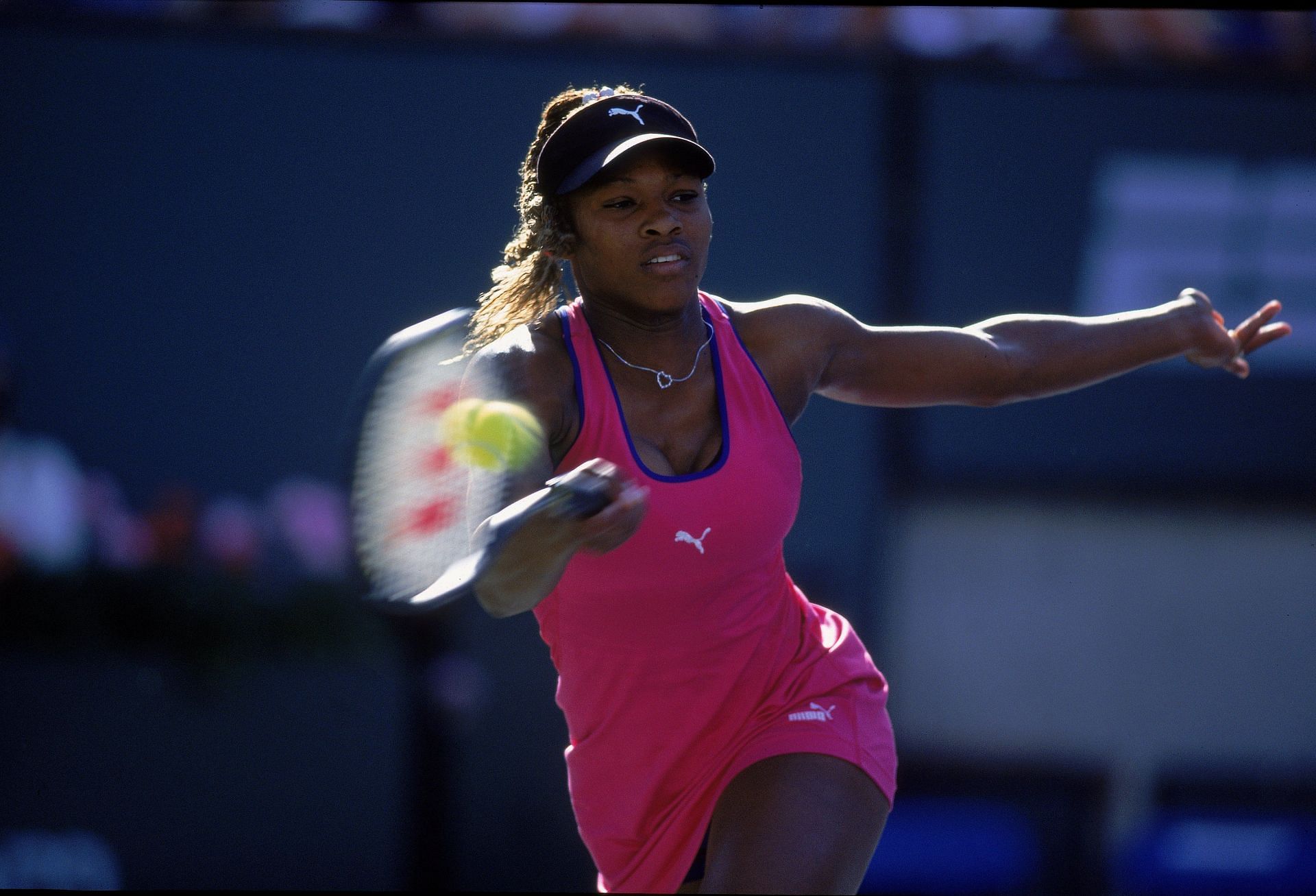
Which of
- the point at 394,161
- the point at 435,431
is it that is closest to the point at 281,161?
the point at 394,161

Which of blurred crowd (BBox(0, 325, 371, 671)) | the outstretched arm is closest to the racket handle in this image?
the outstretched arm

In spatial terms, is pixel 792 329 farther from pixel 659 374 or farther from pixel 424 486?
pixel 424 486

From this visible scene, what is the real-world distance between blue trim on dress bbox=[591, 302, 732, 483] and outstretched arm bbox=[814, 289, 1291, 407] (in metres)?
0.25

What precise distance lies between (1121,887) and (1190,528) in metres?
1.34

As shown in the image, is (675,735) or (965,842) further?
(965,842)

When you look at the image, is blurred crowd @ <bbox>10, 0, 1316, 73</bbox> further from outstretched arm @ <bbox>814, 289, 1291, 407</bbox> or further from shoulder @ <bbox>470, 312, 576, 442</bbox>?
shoulder @ <bbox>470, 312, 576, 442</bbox>

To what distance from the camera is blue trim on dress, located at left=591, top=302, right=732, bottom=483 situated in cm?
226

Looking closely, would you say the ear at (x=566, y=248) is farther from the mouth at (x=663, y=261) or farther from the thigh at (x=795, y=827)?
the thigh at (x=795, y=827)

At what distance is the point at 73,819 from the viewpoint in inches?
194

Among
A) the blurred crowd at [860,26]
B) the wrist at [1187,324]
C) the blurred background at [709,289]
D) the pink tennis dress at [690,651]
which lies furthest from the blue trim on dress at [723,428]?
the blurred crowd at [860,26]

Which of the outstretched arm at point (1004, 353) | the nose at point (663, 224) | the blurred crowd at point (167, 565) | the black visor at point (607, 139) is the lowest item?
the blurred crowd at point (167, 565)

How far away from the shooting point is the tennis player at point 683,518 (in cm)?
229

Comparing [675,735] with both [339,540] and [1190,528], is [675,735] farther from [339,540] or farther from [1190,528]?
[1190,528]

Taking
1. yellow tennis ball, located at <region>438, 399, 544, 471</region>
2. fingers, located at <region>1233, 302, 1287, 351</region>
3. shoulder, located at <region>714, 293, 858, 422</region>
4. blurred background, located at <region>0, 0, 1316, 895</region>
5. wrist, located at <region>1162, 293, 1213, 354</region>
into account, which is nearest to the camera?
→ yellow tennis ball, located at <region>438, 399, 544, 471</region>
